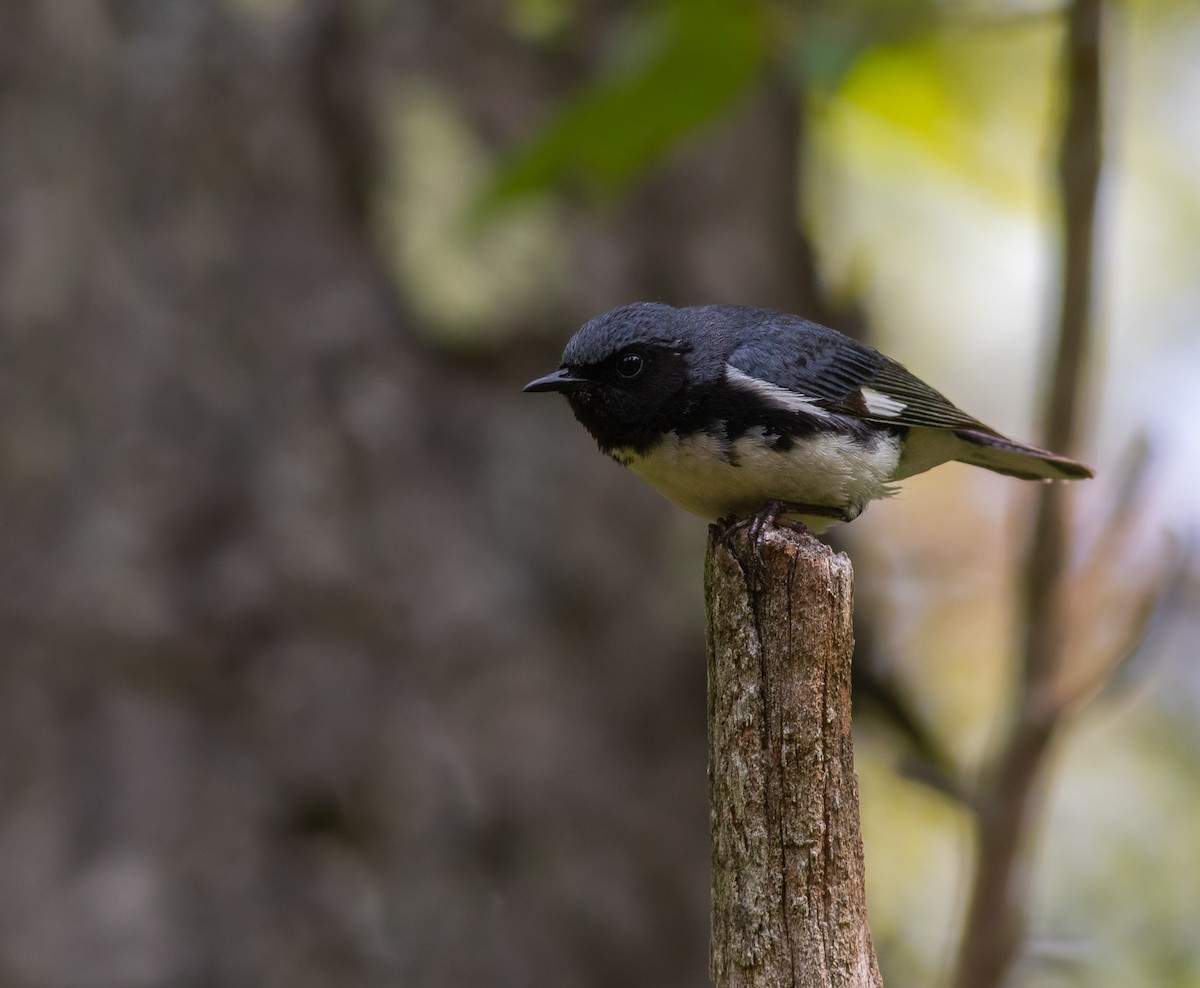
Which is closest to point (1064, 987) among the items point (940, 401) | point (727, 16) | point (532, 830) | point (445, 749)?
point (532, 830)

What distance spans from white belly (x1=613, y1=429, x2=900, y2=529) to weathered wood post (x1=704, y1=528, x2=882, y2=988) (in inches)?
39.3

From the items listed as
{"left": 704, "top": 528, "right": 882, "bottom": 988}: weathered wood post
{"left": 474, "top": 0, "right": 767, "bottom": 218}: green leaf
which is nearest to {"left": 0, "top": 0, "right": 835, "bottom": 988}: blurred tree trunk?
{"left": 474, "top": 0, "right": 767, "bottom": 218}: green leaf

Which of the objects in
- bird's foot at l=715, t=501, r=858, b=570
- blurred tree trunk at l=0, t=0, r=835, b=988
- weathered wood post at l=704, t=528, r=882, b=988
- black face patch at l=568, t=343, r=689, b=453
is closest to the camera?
weathered wood post at l=704, t=528, r=882, b=988

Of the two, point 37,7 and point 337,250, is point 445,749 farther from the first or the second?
point 37,7

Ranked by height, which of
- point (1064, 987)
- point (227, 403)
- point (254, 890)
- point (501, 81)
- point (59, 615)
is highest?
point (501, 81)

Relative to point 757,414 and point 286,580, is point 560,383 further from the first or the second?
point 286,580

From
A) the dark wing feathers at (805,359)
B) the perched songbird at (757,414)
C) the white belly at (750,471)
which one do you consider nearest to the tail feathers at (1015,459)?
the perched songbird at (757,414)

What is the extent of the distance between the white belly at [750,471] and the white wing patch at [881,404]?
0.22 m

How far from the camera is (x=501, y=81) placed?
20.9 feet

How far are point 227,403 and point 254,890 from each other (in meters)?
2.12

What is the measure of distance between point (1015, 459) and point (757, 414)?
3.69 ft

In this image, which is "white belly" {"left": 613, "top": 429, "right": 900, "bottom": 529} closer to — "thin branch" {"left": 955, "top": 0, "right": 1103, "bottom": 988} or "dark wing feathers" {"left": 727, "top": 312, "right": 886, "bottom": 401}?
"dark wing feathers" {"left": 727, "top": 312, "right": 886, "bottom": 401}

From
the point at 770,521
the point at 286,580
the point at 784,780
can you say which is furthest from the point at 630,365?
the point at 286,580

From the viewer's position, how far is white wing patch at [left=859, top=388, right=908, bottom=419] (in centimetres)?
414
